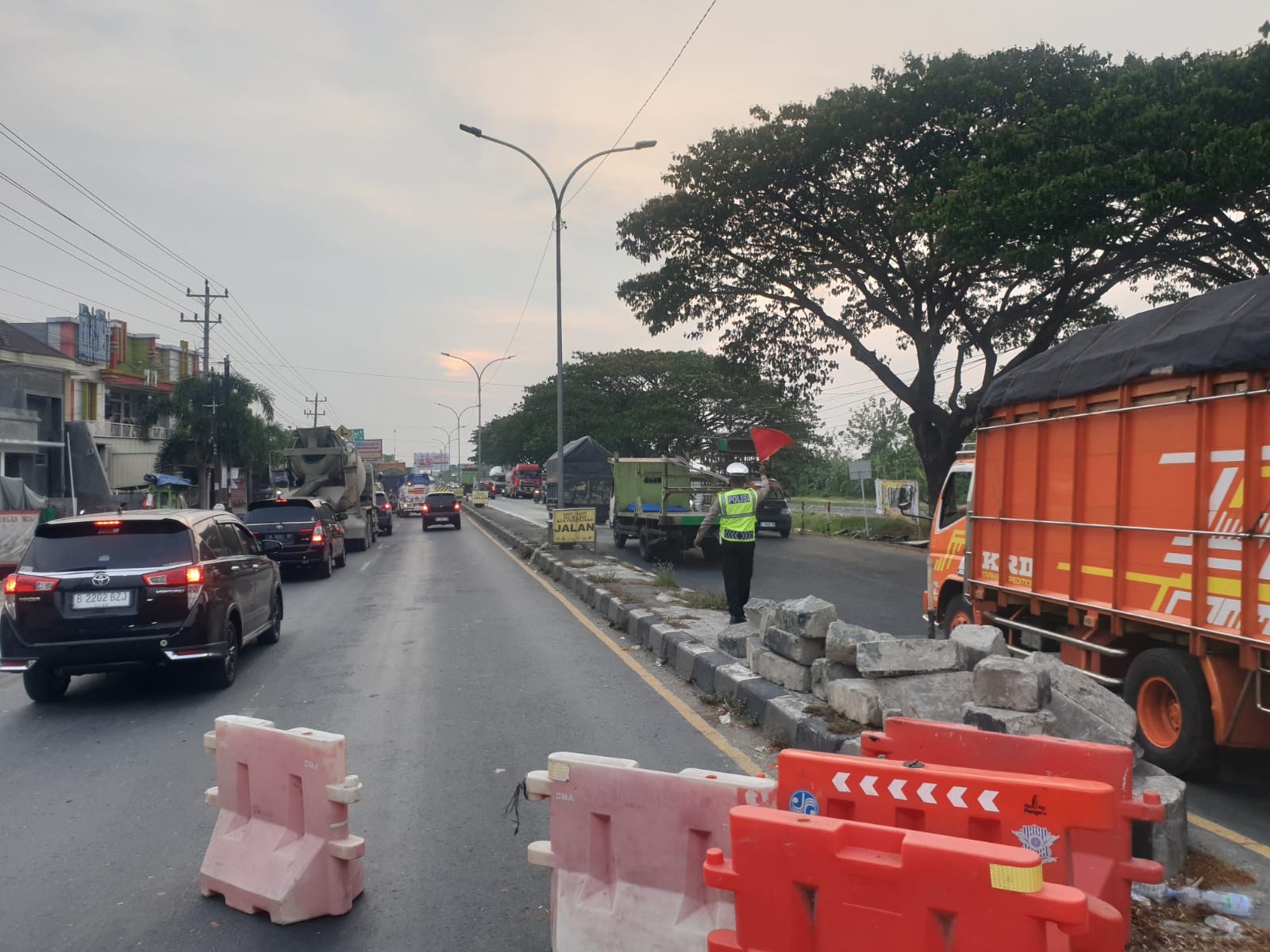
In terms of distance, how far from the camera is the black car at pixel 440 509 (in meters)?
37.4

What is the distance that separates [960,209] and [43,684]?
14.4 meters

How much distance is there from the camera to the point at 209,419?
4075 cm

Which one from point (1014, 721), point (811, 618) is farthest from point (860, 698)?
point (1014, 721)

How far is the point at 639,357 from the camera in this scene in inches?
2346

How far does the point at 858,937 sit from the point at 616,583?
11909 millimetres

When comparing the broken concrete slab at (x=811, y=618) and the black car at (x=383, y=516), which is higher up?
the broken concrete slab at (x=811, y=618)

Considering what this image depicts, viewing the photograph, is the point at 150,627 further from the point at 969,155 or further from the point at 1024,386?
the point at 969,155

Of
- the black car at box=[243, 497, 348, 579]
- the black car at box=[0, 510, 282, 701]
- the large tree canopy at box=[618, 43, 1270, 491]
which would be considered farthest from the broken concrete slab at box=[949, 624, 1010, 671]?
the black car at box=[243, 497, 348, 579]

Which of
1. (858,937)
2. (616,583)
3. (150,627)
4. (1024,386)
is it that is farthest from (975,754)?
(616,583)

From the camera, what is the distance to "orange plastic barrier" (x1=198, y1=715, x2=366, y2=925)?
3.84 metres

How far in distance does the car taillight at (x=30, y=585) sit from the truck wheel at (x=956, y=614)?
7.27 m

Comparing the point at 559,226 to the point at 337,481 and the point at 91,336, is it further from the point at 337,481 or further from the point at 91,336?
the point at 91,336

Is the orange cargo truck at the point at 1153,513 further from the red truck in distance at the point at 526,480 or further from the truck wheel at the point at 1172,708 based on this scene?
the red truck in distance at the point at 526,480

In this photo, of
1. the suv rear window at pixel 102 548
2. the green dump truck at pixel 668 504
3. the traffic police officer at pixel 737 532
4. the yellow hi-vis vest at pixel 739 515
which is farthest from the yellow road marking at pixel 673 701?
the green dump truck at pixel 668 504
